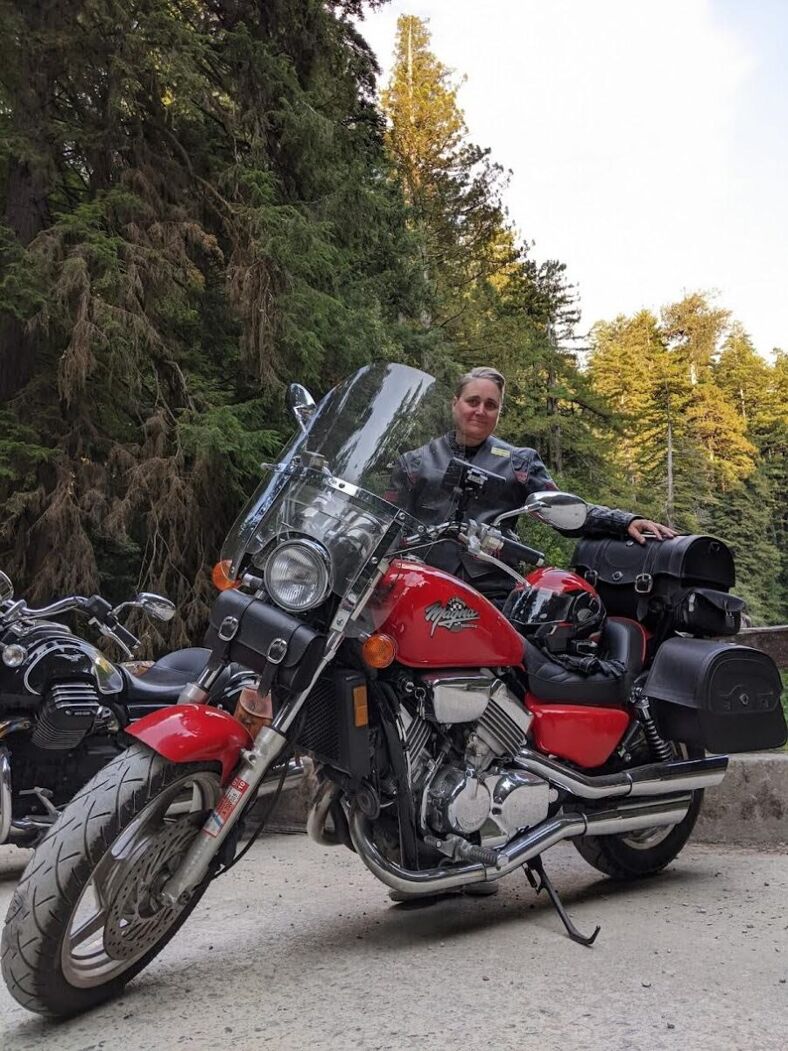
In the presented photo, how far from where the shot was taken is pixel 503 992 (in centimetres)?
248

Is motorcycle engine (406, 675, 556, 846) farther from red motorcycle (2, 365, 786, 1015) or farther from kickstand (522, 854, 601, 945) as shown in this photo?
kickstand (522, 854, 601, 945)

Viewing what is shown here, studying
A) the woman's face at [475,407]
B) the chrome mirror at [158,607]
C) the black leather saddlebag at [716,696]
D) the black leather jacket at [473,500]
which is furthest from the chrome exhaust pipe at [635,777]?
the chrome mirror at [158,607]

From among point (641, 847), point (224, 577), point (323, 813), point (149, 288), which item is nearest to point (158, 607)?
point (224, 577)

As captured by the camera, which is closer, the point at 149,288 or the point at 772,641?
the point at 772,641

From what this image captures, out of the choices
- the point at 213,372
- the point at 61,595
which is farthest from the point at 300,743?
the point at 213,372

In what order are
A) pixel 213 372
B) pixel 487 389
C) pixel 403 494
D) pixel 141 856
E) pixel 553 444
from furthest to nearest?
pixel 553 444 → pixel 213 372 → pixel 487 389 → pixel 403 494 → pixel 141 856

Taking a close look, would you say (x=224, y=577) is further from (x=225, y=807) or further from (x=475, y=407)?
(x=475, y=407)

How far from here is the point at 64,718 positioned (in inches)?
151

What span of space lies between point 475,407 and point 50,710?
81.4 inches

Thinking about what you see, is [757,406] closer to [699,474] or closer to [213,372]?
[699,474]

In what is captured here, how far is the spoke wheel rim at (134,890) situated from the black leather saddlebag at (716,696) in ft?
5.57

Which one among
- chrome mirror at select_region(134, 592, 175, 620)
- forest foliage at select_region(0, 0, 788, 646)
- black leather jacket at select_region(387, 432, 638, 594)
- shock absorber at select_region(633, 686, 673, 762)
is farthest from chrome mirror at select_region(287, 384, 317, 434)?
forest foliage at select_region(0, 0, 788, 646)

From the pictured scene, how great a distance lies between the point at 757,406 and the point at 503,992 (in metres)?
49.2

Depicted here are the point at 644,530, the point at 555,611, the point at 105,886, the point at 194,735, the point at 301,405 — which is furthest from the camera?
the point at 644,530
